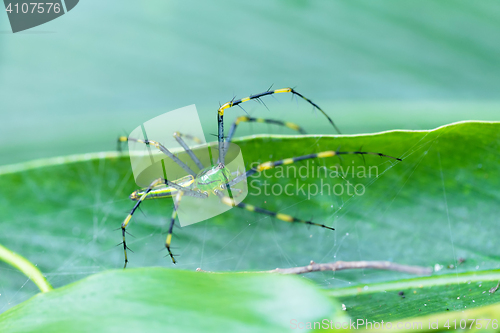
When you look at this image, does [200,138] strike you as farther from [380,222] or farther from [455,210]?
[455,210]

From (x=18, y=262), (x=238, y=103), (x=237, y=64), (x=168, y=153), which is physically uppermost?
(x=237, y=64)

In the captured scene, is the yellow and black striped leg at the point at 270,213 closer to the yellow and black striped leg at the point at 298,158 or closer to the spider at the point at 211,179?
the spider at the point at 211,179

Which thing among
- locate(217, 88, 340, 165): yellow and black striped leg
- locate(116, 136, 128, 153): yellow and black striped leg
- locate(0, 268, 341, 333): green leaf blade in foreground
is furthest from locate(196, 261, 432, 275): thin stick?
locate(116, 136, 128, 153): yellow and black striped leg

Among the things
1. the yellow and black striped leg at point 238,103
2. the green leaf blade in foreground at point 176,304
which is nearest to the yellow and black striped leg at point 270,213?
the yellow and black striped leg at point 238,103

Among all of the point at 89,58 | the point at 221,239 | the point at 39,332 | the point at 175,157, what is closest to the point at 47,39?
the point at 89,58

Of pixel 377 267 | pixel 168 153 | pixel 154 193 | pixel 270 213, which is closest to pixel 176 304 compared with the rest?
pixel 377 267

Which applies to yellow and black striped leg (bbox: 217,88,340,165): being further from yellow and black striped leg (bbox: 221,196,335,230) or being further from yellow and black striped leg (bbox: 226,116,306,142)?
yellow and black striped leg (bbox: 221,196,335,230)

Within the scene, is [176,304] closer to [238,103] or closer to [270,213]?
[270,213]
